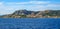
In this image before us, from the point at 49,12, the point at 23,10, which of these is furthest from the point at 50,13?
the point at 23,10

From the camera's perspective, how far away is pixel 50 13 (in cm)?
14588

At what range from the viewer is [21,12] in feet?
419

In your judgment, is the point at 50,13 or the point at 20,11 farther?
the point at 50,13

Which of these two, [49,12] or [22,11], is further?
[49,12]

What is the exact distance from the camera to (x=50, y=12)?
142750 mm

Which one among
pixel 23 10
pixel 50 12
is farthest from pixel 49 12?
pixel 23 10

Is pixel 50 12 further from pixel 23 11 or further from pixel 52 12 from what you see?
pixel 23 11

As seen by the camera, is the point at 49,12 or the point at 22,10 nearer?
the point at 22,10

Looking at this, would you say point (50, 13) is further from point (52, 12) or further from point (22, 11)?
point (22, 11)

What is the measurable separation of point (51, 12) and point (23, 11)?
82.2 ft

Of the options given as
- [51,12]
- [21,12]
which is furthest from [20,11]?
[51,12]

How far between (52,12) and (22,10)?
25.6 meters

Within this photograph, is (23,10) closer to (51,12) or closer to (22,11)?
(22,11)

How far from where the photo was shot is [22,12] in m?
129
